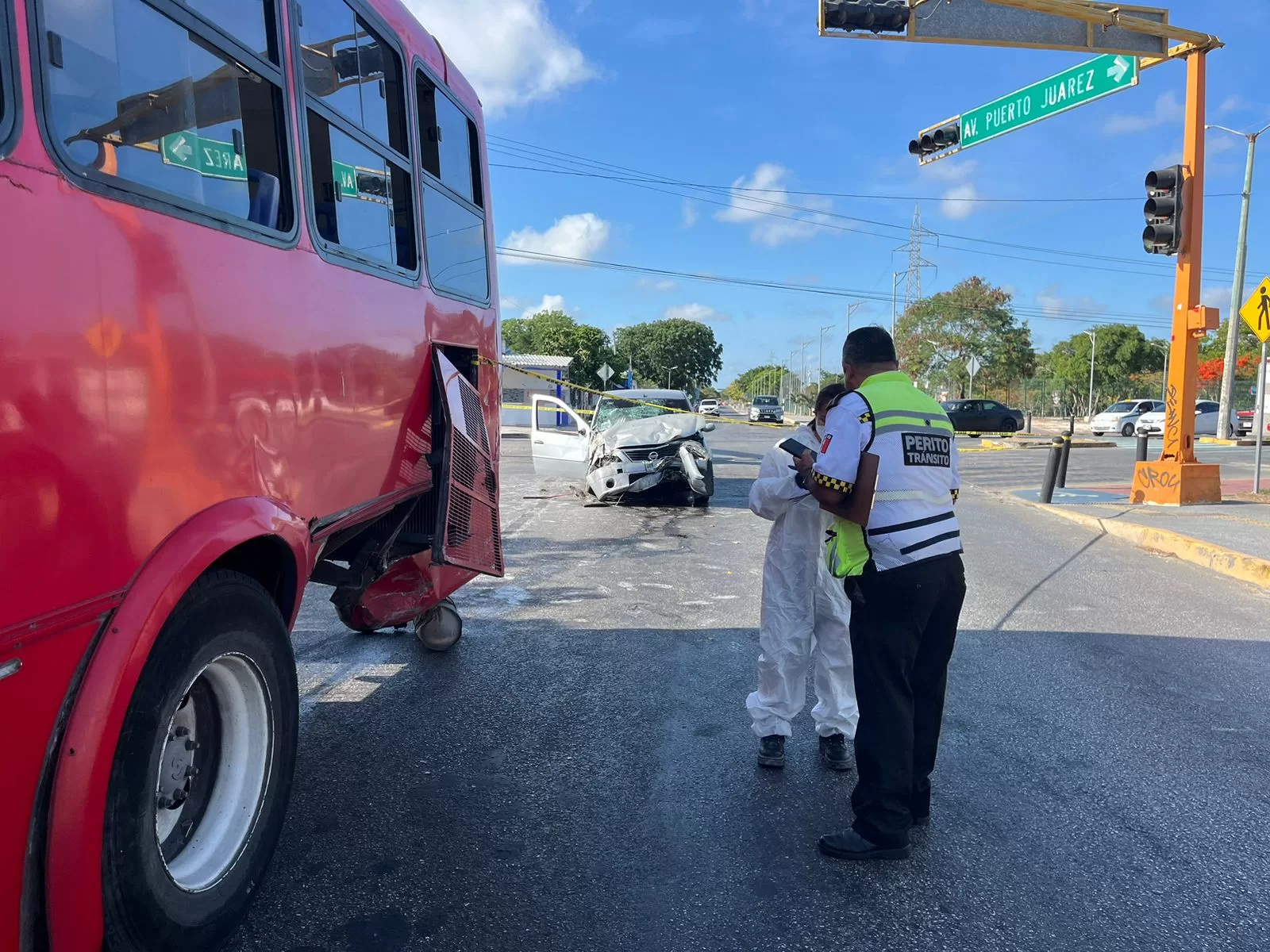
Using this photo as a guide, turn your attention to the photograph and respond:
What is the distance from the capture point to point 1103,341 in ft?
198

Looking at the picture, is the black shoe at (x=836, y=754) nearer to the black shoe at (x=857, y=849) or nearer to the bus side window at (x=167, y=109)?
the black shoe at (x=857, y=849)

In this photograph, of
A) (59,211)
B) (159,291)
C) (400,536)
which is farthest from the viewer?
(400,536)

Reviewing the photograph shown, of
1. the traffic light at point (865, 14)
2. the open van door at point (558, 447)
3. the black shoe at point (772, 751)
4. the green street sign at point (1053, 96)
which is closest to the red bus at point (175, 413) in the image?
the black shoe at point (772, 751)

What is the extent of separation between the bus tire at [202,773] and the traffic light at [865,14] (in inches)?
343

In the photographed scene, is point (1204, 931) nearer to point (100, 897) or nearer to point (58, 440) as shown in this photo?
point (100, 897)

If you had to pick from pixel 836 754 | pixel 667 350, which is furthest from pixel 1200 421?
pixel 667 350

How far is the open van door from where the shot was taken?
13500mm

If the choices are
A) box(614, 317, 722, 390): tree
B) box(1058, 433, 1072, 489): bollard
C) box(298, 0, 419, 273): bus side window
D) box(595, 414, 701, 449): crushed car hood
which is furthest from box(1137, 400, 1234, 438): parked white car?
box(614, 317, 722, 390): tree

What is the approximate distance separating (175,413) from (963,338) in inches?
1945

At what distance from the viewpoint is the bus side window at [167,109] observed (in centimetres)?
195

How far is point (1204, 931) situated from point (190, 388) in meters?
3.29

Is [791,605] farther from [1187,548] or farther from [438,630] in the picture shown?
[1187,548]

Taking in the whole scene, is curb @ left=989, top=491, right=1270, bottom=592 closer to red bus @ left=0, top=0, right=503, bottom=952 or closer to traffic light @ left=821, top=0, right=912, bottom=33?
traffic light @ left=821, top=0, right=912, bottom=33

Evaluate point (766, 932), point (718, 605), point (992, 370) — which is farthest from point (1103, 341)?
point (766, 932)
